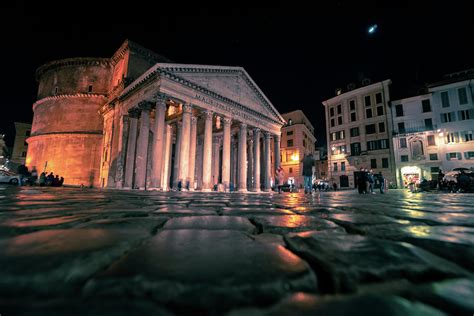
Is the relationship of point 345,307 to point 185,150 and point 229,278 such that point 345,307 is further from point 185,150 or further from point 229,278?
point 185,150

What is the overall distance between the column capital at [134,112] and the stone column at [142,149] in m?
1.03

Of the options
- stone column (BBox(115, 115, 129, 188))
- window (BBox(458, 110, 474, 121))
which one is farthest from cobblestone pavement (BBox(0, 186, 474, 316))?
window (BBox(458, 110, 474, 121))

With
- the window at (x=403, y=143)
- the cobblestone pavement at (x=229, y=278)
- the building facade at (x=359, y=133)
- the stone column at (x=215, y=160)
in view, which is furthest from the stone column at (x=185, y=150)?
the window at (x=403, y=143)

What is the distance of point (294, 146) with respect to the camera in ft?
134

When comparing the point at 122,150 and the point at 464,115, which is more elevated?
the point at 464,115

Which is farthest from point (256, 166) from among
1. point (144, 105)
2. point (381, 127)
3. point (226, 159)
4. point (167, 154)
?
point (381, 127)

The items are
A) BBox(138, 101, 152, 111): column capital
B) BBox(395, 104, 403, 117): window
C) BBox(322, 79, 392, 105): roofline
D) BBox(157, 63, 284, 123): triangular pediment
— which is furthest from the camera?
BBox(322, 79, 392, 105): roofline

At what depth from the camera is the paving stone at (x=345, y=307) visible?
44 cm

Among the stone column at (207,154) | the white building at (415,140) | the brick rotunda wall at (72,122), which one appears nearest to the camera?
the stone column at (207,154)

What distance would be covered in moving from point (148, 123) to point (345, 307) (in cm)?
2005

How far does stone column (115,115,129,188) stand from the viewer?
777 inches

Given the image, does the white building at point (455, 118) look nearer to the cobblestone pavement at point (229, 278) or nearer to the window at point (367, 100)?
the window at point (367, 100)

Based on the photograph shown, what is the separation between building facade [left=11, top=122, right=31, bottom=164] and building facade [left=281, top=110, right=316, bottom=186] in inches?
2141

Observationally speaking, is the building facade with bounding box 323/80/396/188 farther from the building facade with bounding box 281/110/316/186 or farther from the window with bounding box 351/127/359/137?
the building facade with bounding box 281/110/316/186
